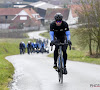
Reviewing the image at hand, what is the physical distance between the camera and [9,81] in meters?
10.3

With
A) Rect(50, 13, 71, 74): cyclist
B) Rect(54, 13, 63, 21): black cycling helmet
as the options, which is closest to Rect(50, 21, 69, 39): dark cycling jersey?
Rect(50, 13, 71, 74): cyclist

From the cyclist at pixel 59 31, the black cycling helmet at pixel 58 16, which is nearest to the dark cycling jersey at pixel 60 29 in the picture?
the cyclist at pixel 59 31

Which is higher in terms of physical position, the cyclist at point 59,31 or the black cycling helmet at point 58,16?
the black cycling helmet at point 58,16

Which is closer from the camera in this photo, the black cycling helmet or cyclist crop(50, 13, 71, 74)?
the black cycling helmet

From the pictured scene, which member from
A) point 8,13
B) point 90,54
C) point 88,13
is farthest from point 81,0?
point 8,13

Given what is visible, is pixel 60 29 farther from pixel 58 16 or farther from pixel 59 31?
pixel 58 16

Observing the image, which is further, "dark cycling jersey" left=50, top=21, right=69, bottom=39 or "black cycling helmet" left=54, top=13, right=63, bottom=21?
"dark cycling jersey" left=50, top=21, right=69, bottom=39

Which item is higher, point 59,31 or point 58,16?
point 58,16

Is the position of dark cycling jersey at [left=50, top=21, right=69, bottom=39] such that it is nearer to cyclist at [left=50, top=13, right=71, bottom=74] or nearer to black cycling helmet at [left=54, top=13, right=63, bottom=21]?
cyclist at [left=50, top=13, right=71, bottom=74]

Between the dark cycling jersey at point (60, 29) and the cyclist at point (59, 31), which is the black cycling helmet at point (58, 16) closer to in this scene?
the cyclist at point (59, 31)

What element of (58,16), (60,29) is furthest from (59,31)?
(58,16)

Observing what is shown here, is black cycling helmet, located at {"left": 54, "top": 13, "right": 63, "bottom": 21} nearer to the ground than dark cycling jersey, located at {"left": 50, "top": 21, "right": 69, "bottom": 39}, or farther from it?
farther from it

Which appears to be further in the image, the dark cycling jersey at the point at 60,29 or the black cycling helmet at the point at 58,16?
the dark cycling jersey at the point at 60,29

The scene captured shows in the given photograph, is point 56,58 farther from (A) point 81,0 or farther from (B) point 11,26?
(B) point 11,26
